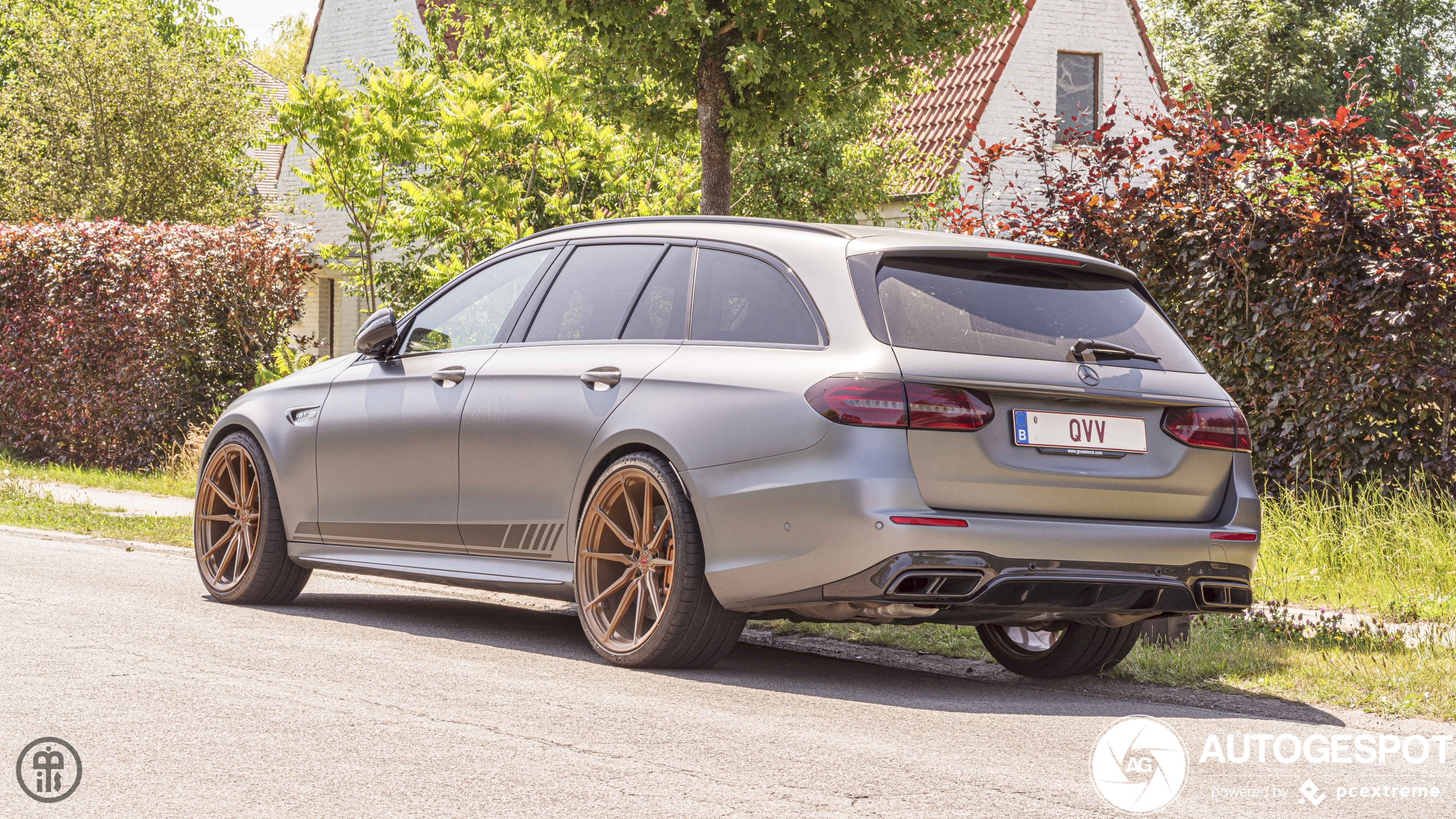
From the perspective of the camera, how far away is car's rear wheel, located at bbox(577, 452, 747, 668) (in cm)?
627

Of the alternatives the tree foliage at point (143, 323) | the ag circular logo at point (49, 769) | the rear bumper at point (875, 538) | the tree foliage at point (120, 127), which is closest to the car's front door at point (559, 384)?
the rear bumper at point (875, 538)

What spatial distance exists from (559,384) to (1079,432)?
2184 millimetres

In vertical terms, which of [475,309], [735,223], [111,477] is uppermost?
[735,223]

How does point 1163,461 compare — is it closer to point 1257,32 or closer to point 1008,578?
point 1008,578

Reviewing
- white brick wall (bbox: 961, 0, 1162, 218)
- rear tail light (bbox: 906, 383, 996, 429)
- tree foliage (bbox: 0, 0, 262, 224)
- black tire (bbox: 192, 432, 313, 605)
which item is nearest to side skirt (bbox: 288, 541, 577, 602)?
black tire (bbox: 192, 432, 313, 605)

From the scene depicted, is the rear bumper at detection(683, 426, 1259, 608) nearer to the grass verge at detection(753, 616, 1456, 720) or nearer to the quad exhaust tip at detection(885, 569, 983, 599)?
the quad exhaust tip at detection(885, 569, 983, 599)

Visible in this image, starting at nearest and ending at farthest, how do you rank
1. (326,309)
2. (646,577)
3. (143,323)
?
(646,577)
(143,323)
(326,309)

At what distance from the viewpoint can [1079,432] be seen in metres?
5.95

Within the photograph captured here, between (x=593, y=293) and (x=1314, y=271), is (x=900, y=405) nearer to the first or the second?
(x=593, y=293)

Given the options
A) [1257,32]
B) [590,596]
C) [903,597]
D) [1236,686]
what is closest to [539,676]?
[590,596]

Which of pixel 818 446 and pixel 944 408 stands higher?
pixel 944 408

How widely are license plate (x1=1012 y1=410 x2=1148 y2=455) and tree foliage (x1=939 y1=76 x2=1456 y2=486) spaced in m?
3.61

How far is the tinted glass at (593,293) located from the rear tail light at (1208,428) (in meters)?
2.27

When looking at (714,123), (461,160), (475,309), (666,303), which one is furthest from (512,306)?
(461,160)
